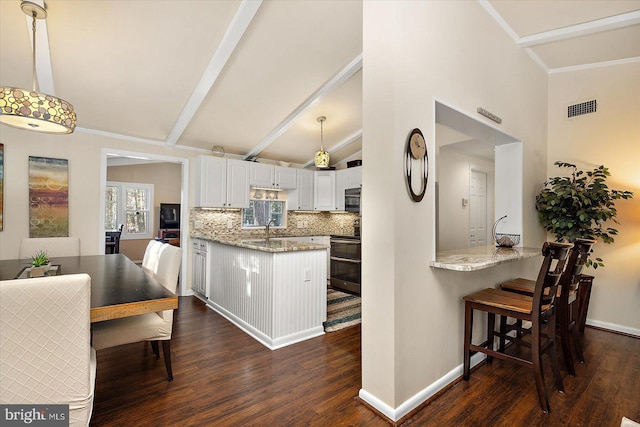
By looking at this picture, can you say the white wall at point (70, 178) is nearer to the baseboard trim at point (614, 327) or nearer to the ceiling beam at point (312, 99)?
the ceiling beam at point (312, 99)

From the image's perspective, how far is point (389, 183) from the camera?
6.18 ft

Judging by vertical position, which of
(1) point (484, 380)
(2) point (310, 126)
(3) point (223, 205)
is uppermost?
(2) point (310, 126)

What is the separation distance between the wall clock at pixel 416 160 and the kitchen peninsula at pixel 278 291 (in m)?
1.40

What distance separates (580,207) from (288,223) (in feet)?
14.7

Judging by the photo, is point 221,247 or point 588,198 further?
point 221,247

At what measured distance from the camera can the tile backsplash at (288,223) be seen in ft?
16.3

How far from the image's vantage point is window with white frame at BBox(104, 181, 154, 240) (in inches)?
283

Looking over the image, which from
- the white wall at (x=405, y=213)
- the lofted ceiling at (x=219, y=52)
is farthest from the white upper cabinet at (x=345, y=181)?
the white wall at (x=405, y=213)

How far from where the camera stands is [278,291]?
9.53 feet

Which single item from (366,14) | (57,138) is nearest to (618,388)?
(366,14)

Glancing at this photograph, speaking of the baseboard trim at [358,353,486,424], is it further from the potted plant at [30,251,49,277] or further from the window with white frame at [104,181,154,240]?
the window with white frame at [104,181,154,240]

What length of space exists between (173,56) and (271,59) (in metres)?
0.95

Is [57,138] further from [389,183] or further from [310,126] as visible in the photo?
[389,183]

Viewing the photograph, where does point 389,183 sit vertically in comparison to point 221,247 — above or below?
above
